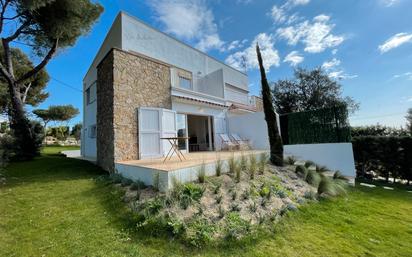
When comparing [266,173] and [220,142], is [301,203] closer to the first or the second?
[266,173]

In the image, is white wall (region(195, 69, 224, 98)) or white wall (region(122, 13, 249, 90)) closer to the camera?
white wall (region(122, 13, 249, 90))

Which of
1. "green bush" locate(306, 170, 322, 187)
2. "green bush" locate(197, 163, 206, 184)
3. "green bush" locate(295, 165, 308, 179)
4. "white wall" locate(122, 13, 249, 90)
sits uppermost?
"white wall" locate(122, 13, 249, 90)

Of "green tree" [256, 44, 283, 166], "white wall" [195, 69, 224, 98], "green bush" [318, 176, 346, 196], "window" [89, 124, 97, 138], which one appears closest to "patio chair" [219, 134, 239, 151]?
"green tree" [256, 44, 283, 166]

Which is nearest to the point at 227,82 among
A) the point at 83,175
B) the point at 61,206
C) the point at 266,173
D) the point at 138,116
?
the point at 138,116

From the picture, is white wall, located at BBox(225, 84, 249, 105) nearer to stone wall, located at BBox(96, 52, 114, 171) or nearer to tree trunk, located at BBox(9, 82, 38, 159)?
stone wall, located at BBox(96, 52, 114, 171)

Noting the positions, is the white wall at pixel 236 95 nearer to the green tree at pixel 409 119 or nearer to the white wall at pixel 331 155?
the white wall at pixel 331 155

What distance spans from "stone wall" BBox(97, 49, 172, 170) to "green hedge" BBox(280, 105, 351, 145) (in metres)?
8.11

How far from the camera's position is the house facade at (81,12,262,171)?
28.3 feet

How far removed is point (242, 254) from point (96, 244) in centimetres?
264

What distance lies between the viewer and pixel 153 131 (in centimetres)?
947

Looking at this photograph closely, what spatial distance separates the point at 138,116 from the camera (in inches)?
356

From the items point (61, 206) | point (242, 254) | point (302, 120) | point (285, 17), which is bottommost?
point (242, 254)

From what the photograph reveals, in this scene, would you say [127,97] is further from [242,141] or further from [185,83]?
[242,141]

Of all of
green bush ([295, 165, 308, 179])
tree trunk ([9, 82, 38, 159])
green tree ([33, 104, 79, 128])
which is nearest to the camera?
green bush ([295, 165, 308, 179])
